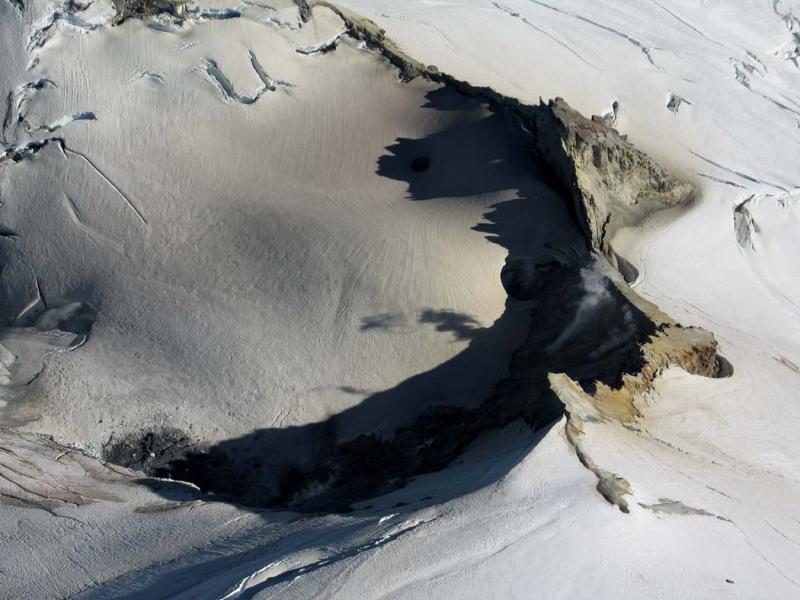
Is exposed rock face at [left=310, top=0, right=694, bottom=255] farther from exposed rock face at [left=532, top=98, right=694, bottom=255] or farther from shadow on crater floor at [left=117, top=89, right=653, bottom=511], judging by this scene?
shadow on crater floor at [left=117, top=89, right=653, bottom=511]

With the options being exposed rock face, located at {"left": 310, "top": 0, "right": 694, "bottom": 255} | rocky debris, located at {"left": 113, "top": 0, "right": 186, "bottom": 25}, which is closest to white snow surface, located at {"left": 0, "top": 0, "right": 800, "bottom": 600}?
rocky debris, located at {"left": 113, "top": 0, "right": 186, "bottom": 25}

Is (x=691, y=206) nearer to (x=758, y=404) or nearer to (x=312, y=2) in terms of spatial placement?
(x=758, y=404)

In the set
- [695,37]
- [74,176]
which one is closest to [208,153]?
[74,176]

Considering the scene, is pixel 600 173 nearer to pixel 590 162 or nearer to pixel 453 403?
pixel 590 162

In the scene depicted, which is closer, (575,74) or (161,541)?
(161,541)

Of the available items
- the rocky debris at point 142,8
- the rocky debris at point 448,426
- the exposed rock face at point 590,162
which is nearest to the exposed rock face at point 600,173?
the exposed rock face at point 590,162

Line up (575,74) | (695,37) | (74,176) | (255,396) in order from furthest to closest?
(695,37)
(575,74)
(74,176)
(255,396)

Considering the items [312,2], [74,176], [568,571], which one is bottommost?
[74,176]

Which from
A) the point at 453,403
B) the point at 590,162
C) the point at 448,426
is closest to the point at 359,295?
the point at 453,403
